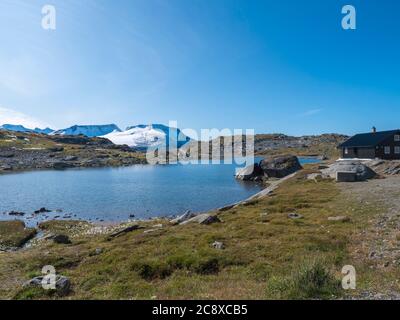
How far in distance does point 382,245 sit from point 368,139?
244 ft

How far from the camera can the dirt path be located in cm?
1289

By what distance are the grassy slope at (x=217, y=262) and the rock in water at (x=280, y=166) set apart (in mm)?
58657

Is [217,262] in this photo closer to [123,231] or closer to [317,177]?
[123,231]

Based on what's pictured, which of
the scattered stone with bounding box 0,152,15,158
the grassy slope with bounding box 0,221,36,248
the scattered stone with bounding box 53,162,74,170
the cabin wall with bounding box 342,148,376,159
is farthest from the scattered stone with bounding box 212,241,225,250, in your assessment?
the scattered stone with bounding box 0,152,15,158

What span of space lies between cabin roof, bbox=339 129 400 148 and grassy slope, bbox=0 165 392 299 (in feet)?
192

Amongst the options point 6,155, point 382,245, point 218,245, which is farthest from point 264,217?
point 6,155

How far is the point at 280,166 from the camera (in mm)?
89750

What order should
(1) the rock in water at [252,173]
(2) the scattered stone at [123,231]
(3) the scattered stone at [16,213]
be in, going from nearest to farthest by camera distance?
(2) the scattered stone at [123,231] < (3) the scattered stone at [16,213] < (1) the rock in water at [252,173]

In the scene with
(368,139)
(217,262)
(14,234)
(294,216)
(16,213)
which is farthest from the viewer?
(368,139)

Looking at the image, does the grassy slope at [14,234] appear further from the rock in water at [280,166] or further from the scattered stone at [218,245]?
the rock in water at [280,166]

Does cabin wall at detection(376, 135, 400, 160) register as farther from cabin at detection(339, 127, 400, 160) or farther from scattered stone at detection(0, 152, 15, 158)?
scattered stone at detection(0, 152, 15, 158)

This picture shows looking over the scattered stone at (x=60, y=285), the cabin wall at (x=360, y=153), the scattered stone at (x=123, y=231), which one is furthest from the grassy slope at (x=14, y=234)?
the cabin wall at (x=360, y=153)

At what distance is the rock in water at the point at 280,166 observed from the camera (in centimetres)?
8888
